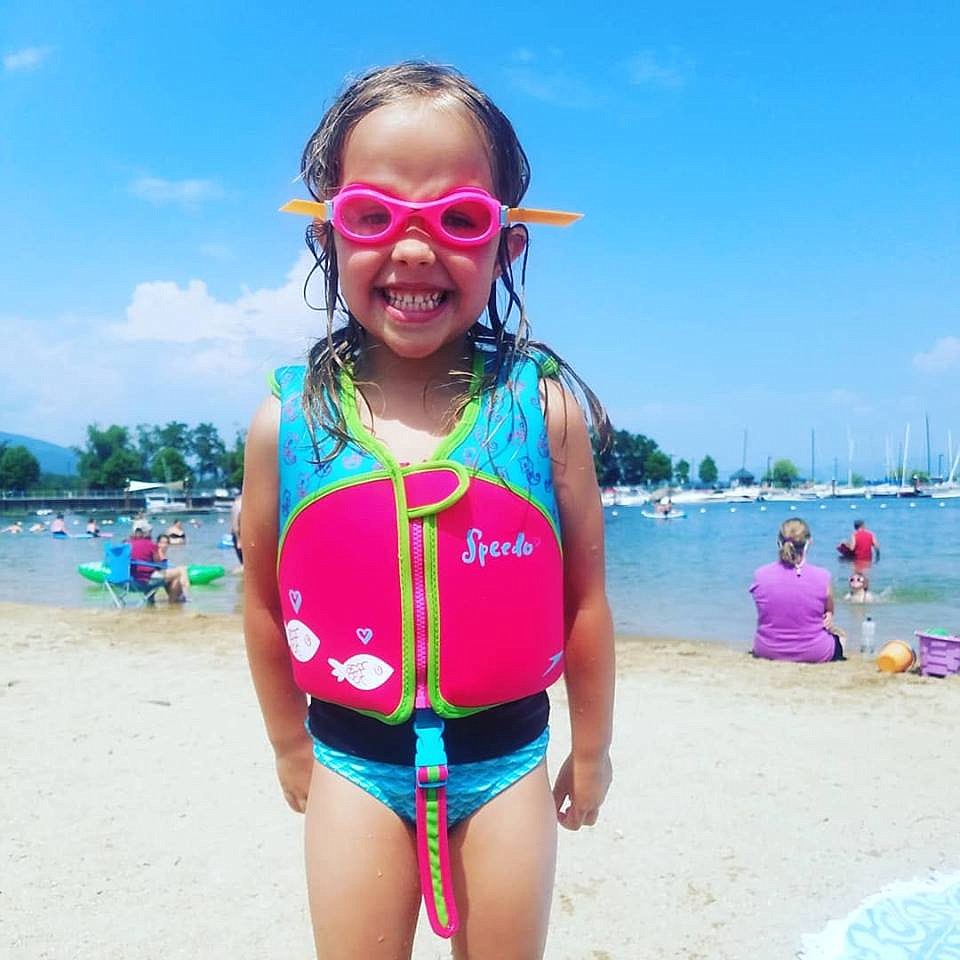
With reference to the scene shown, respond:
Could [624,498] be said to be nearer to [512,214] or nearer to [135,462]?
[135,462]

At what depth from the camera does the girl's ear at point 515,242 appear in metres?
2.01

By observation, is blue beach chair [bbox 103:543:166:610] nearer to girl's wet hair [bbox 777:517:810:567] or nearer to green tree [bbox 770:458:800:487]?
girl's wet hair [bbox 777:517:810:567]

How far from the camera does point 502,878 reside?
1752mm

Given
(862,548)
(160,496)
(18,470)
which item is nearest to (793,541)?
(862,548)

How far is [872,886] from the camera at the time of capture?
3553 millimetres

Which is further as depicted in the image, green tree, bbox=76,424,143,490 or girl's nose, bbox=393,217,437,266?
green tree, bbox=76,424,143,490

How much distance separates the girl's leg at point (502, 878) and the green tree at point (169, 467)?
100812mm

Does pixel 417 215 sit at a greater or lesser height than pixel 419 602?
greater

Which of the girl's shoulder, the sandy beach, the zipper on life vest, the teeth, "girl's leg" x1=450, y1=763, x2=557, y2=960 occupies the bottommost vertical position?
the sandy beach

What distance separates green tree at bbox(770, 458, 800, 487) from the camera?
430ft

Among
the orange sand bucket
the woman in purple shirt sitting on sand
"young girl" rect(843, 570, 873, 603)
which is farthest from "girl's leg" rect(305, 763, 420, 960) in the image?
"young girl" rect(843, 570, 873, 603)

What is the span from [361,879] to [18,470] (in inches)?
4038

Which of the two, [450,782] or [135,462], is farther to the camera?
[135,462]

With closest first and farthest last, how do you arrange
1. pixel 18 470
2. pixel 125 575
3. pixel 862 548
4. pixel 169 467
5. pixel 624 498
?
pixel 125 575 < pixel 862 548 < pixel 18 470 < pixel 624 498 < pixel 169 467
